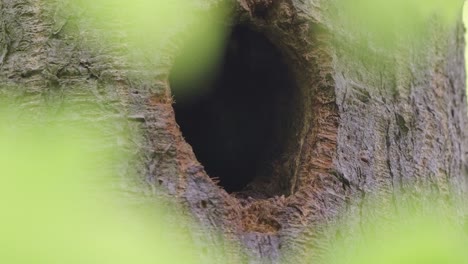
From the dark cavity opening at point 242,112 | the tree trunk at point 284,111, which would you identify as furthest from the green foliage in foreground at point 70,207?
the dark cavity opening at point 242,112

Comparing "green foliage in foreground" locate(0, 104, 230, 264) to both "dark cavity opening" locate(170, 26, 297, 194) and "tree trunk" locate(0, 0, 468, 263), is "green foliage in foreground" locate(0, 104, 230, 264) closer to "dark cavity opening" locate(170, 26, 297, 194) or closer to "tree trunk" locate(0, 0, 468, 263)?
"tree trunk" locate(0, 0, 468, 263)

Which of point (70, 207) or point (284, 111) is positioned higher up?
point (284, 111)

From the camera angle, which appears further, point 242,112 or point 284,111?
point 242,112

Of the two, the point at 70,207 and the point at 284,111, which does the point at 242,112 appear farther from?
the point at 70,207

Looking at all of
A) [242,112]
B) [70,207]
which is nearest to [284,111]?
[242,112]

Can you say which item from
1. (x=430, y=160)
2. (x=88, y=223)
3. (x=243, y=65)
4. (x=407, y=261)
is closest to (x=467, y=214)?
(x=430, y=160)

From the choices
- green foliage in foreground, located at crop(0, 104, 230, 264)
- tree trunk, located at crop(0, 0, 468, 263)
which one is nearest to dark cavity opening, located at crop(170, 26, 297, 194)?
tree trunk, located at crop(0, 0, 468, 263)

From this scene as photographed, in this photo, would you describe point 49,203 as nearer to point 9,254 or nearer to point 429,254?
point 9,254

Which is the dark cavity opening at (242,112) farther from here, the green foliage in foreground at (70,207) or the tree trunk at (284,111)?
the green foliage in foreground at (70,207)
